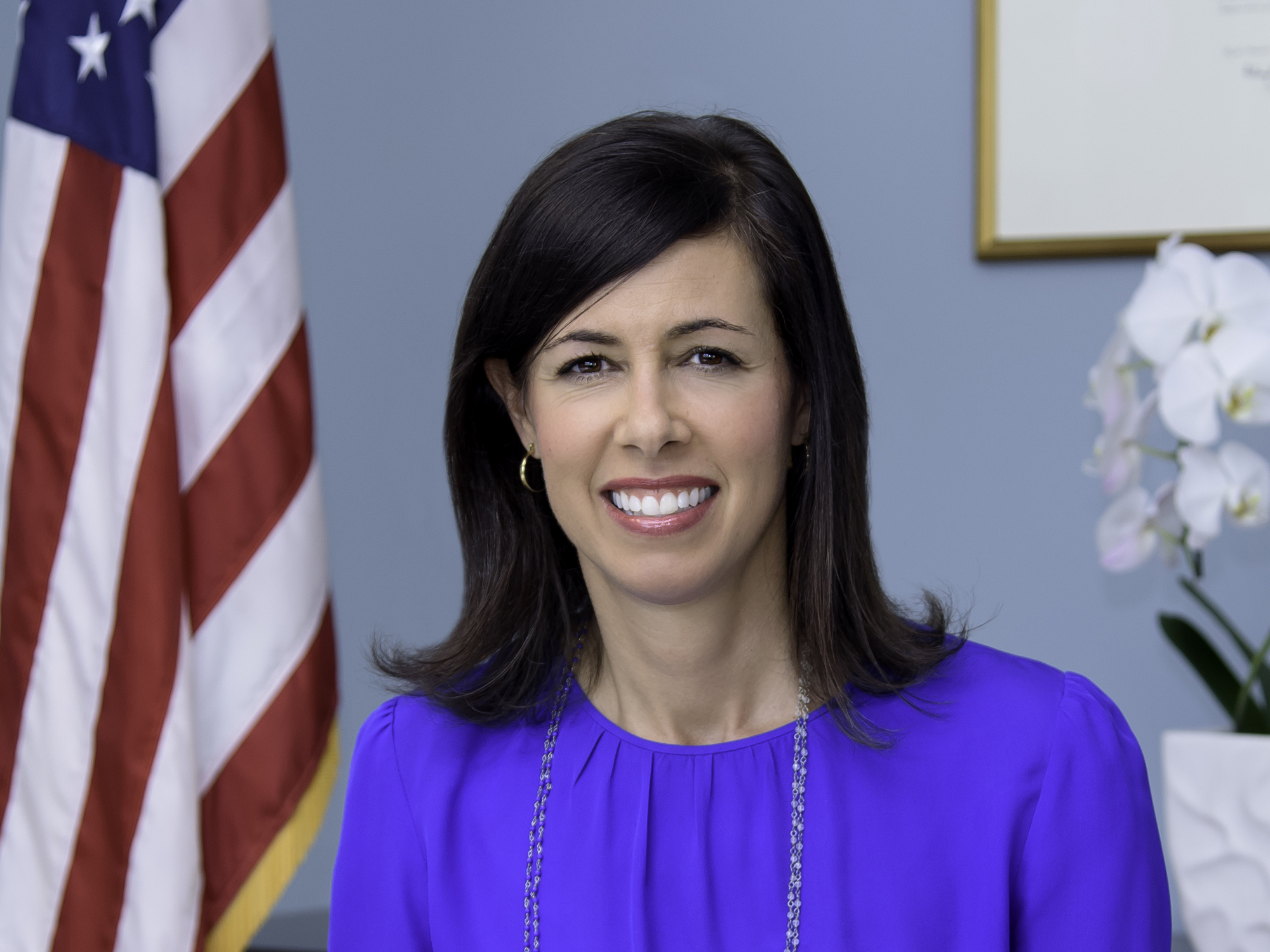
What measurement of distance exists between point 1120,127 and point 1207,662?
0.92 meters

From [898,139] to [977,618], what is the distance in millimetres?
824

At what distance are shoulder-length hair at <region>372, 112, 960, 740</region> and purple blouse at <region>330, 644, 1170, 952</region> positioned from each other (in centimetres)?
5

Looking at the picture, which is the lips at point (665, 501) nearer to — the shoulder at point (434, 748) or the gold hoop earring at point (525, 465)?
the gold hoop earring at point (525, 465)

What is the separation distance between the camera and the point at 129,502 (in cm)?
155

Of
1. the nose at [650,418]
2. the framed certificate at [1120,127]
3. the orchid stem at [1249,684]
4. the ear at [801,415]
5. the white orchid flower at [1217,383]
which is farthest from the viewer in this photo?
the framed certificate at [1120,127]

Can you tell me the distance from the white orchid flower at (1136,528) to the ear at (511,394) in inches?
29.5

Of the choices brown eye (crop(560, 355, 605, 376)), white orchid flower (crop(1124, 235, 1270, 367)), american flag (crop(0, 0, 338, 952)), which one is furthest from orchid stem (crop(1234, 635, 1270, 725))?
american flag (crop(0, 0, 338, 952))

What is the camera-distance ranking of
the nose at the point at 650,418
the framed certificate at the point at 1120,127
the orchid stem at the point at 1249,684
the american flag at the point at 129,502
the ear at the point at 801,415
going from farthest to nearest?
1. the framed certificate at the point at 1120,127
2. the american flag at the point at 129,502
3. the orchid stem at the point at 1249,684
4. the ear at the point at 801,415
5. the nose at the point at 650,418

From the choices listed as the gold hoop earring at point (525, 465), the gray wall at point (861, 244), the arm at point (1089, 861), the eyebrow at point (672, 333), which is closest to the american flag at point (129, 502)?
the gray wall at point (861, 244)

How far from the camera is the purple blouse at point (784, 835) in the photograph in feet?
3.20

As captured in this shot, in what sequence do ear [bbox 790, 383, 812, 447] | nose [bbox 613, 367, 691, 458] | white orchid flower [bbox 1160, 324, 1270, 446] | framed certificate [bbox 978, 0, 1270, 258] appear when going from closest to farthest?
1. nose [bbox 613, 367, 691, 458]
2. ear [bbox 790, 383, 812, 447]
3. white orchid flower [bbox 1160, 324, 1270, 446]
4. framed certificate [bbox 978, 0, 1270, 258]

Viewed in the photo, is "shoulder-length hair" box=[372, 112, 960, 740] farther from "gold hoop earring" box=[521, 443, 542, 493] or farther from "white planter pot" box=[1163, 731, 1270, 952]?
"white planter pot" box=[1163, 731, 1270, 952]

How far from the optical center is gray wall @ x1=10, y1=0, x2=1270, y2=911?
193 cm

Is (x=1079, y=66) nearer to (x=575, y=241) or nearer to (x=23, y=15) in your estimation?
(x=575, y=241)
